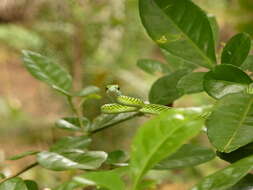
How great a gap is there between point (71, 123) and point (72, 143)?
0.04 metres

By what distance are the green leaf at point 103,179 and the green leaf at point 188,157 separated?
0.11m

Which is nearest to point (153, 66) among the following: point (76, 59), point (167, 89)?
point (167, 89)

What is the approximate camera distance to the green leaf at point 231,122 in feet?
0.73

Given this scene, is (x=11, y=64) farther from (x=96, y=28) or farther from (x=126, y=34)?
(x=96, y=28)

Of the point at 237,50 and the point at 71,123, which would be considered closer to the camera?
the point at 237,50

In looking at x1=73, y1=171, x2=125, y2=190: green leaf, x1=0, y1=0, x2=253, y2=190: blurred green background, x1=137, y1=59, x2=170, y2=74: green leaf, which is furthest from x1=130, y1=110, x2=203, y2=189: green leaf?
x1=0, y1=0, x2=253, y2=190: blurred green background

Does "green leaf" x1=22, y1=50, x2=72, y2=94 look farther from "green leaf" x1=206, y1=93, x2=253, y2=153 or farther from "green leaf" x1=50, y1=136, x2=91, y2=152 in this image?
"green leaf" x1=206, y1=93, x2=253, y2=153

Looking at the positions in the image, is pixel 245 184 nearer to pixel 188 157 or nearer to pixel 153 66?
pixel 188 157

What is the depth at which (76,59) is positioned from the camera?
222 cm

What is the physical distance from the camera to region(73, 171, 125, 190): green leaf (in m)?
0.17

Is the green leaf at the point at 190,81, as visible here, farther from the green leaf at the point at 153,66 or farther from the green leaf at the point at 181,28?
the green leaf at the point at 153,66

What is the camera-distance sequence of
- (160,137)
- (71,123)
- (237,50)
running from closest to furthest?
(160,137) < (237,50) < (71,123)

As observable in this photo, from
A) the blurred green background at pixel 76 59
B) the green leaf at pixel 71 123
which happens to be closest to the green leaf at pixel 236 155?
the green leaf at pixel 71 123

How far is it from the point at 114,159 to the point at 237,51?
130 mm
